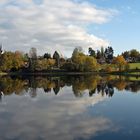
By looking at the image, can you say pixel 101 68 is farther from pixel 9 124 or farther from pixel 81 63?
pixel 9 124

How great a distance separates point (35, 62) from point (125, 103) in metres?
106

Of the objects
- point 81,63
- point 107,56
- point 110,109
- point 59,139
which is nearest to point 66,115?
point 110,109

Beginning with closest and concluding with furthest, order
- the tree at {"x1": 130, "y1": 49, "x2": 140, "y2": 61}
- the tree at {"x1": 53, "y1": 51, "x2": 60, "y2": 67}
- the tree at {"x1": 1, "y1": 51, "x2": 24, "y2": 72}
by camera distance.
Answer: the tree at {"x1": 1, "y1": 51, "x2": 24, "y2": 72} < the tree at {"x1": 53, "y1": 51, "x2": 60, "y2": 67} < the tree at {"x1": 130, "y1": 49, "x2": 140, "y2": 61}

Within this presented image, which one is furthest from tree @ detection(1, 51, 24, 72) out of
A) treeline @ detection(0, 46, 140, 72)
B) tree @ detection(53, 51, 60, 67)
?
tree @ detection(53, 51, 60, 67)

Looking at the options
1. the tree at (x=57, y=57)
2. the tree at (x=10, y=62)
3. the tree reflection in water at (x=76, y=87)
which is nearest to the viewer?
the tree reflection in water at (x=76, y=87)

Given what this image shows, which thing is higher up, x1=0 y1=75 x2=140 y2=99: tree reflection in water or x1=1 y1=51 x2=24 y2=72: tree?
x1=1 y1=51 x2=24 y2=72: tree

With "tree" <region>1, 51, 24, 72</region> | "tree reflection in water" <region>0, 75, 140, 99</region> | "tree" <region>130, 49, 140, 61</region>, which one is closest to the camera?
"tree reflection in water" <region>0, 75, 140, 99</region>

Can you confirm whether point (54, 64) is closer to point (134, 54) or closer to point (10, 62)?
point (10, 62)

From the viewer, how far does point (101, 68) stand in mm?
142625

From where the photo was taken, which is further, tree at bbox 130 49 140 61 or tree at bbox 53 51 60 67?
tree at bbox 130 49 140 61

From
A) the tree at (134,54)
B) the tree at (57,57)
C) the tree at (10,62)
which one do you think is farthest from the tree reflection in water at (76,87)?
the tree at (134,54)

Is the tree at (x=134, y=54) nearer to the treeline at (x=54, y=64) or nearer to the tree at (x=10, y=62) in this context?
the treeline at (x=54, y=64)

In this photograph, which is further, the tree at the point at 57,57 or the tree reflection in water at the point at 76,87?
the tree at the point at 57,57

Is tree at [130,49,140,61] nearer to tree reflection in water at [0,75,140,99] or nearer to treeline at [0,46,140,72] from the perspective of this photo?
treeline at [0,46,140,72]
